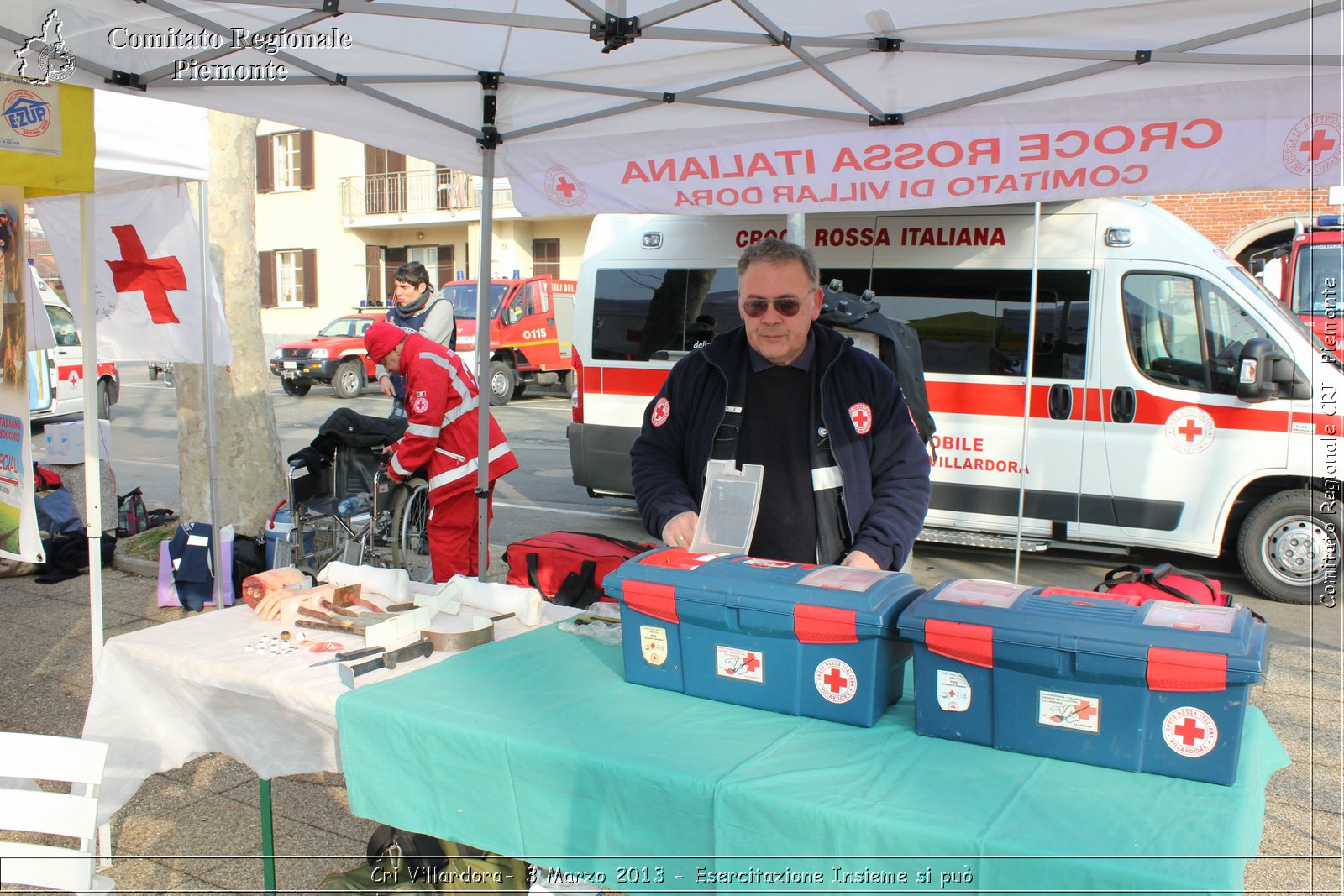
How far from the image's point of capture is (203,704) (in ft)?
9.05

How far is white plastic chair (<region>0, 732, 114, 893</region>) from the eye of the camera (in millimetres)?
2225

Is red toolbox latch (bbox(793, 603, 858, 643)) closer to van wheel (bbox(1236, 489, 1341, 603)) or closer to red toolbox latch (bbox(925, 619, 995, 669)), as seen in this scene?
red toolbox latch (bbox(925, 619, 995, 669))

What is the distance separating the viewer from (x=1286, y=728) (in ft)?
15.0

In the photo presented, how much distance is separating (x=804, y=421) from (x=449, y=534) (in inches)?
127

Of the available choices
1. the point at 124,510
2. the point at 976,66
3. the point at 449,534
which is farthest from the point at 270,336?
the point at 976,66

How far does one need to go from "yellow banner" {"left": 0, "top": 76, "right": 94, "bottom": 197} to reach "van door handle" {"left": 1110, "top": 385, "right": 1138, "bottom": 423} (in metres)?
6.02

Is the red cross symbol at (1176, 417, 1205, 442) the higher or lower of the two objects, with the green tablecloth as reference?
higher

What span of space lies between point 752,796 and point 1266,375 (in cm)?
575

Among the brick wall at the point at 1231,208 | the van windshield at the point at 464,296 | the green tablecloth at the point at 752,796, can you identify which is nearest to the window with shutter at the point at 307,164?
the van windshield at the point at 464,296

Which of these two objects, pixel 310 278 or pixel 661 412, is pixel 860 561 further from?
pixel 310 278

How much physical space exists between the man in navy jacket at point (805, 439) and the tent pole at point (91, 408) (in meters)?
1.95

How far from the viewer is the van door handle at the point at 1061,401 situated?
6930 mm

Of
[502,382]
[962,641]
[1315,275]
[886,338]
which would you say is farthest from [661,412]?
[502,382]

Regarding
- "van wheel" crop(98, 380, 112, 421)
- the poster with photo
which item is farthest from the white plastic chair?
"van wheel" crop(98, 380, 112, 421)
